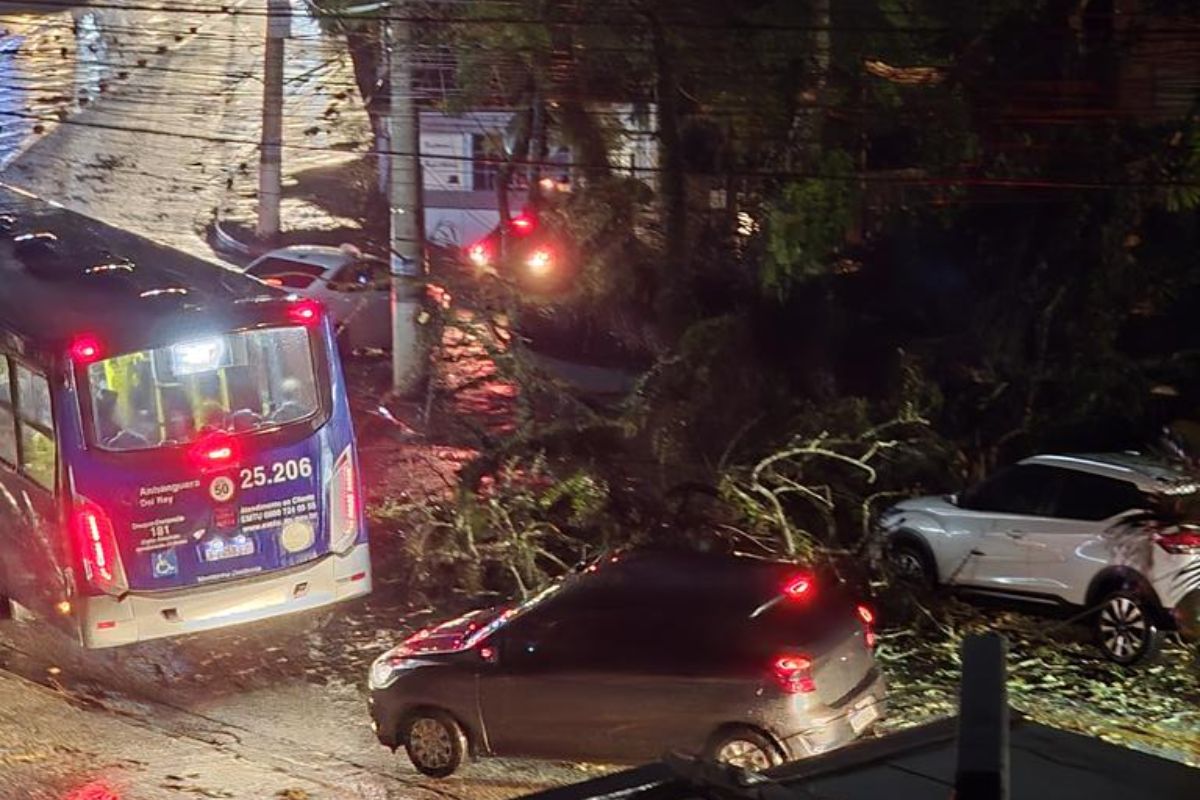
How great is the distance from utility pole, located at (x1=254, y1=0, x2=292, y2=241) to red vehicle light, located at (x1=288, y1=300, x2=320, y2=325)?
19.4 feet

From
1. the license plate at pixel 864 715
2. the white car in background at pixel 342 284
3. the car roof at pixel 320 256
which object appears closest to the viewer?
the license plate at pixel 864 715

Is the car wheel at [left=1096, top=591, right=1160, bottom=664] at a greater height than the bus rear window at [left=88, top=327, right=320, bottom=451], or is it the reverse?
the bus rear window at [left=88, top=327, right=320, bottom=451]

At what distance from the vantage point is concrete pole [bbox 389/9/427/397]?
1658cm

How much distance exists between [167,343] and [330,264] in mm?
11684

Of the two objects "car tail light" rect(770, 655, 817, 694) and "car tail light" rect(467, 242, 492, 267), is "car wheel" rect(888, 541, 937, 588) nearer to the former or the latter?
"car tail light" rect(770, 655, 817, 694)

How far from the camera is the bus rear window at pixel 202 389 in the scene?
10.4m

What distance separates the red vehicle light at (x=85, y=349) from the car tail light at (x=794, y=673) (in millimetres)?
5064

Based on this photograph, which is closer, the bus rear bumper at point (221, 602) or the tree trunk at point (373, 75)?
A: the bus rear bumper at point (221, 602)

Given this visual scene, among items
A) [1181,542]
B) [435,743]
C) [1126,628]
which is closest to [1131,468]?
[1181,542]

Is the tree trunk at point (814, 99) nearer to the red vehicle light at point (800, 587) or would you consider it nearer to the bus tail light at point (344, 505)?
the bus tail light at point (344, 505)

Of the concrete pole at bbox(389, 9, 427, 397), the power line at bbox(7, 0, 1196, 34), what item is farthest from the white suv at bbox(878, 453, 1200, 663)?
the concrete pole at bbox(389, 9, 427, 397)

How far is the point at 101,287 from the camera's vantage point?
1095cm

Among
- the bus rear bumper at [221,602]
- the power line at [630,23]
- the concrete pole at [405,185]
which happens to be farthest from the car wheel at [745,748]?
the concrete pole at [405,185]

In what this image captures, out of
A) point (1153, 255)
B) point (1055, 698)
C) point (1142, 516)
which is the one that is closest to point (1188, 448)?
point (1142, 516)
